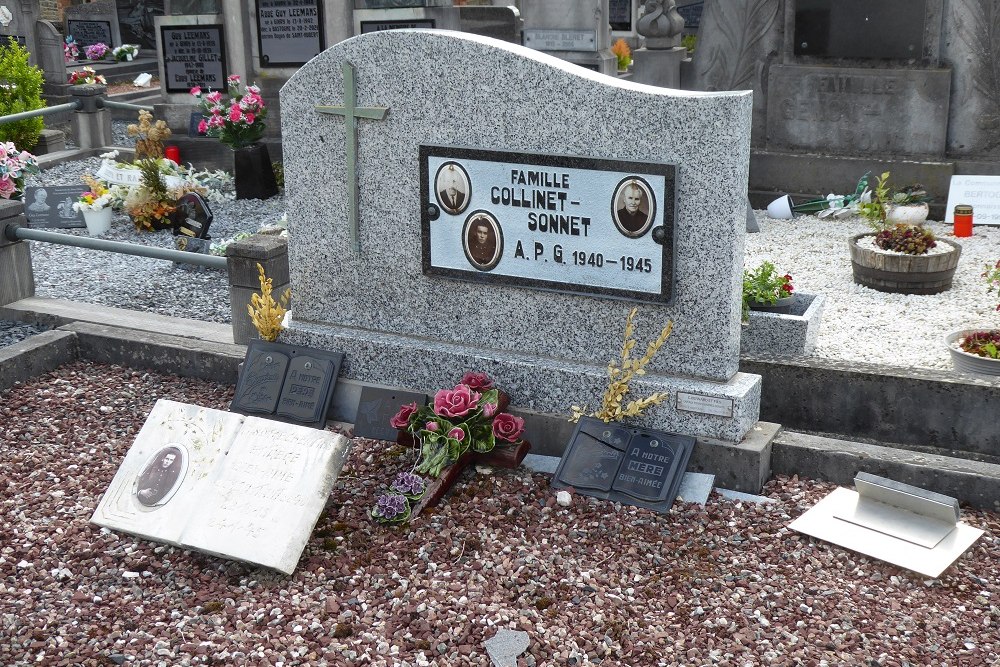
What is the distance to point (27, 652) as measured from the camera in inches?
134

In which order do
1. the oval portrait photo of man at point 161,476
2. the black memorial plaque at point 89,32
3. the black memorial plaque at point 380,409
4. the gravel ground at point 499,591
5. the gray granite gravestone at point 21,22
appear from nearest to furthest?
the gravel ground at point 499,591, the oval portrait photo of man at point 161,476, the black memorial plaque at point 380,409, the gray granite gravestone at point 21,22, the black memorial plaque at point 89,32

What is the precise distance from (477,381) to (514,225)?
67 centimetres

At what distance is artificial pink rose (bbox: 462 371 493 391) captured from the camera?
450 cm

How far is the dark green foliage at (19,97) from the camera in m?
12.1

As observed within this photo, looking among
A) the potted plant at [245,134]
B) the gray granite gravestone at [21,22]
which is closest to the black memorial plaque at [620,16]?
the gray granite gravestone at [21,22]

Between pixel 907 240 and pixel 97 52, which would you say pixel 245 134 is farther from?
pixel 97 52

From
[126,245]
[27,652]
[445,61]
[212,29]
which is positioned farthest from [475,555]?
[212,29]

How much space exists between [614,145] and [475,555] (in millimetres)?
1642

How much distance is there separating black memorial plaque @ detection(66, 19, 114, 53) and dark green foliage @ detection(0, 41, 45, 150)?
30.5 feet

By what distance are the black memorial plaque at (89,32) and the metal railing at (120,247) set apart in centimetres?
1637

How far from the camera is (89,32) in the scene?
2145cm

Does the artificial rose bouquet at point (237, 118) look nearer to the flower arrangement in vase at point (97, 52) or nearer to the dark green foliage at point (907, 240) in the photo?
the dark green foliage at point (907, 240)

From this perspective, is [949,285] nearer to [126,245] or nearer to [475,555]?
[475,555]

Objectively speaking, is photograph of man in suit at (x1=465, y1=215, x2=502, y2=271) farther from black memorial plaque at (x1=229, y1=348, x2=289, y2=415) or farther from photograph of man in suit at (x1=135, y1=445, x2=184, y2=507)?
photograph of man in suit at (x1=135, y1=445, x2=184, y2=507)
